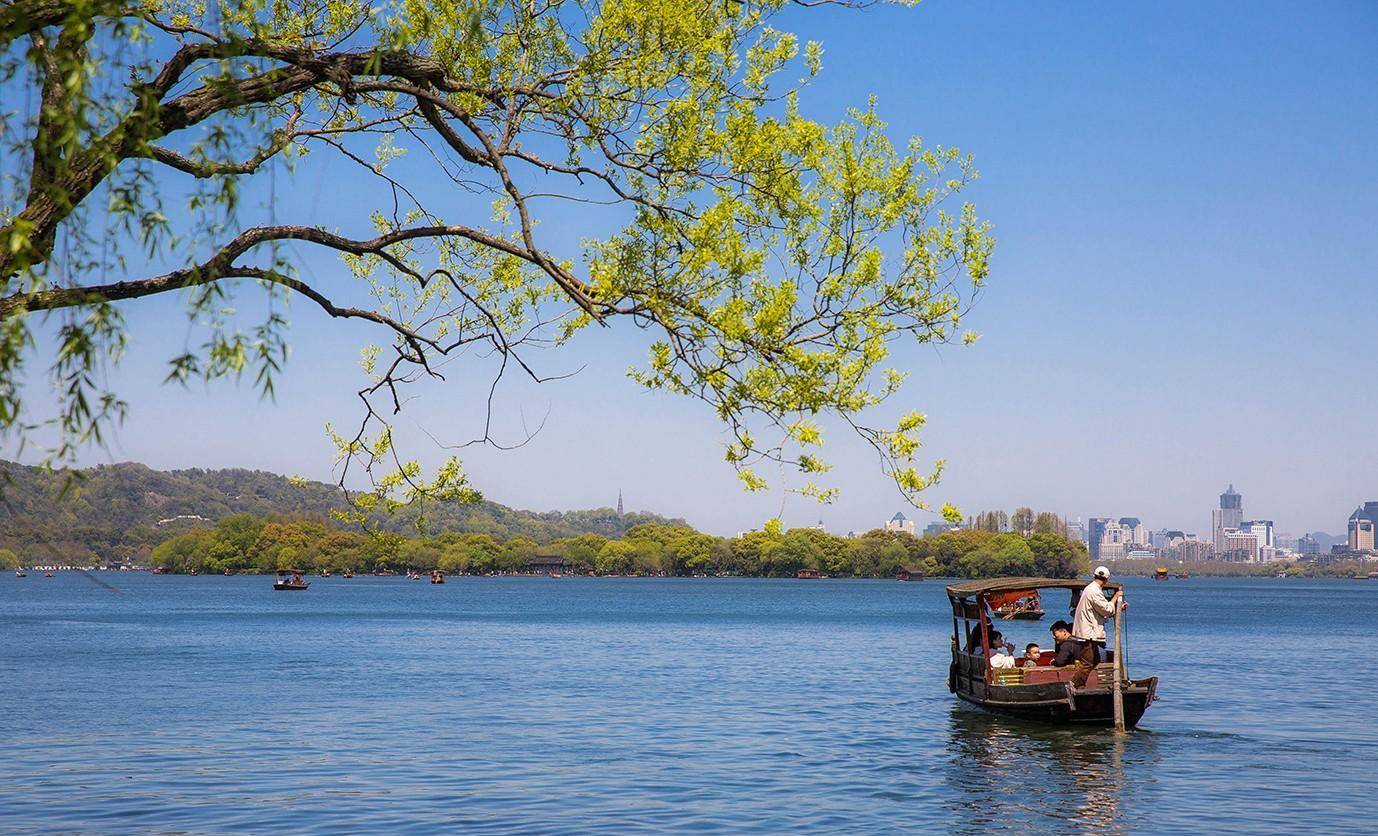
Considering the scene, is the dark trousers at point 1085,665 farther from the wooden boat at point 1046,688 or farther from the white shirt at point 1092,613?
the white shirt at point 1092,613

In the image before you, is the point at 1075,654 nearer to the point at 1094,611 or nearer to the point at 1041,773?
the point at 1094,611

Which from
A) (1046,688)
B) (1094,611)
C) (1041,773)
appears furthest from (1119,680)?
(1041,773)

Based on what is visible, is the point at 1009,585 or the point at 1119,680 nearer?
the point at 1119,680

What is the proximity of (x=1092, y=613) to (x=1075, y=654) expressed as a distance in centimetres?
205

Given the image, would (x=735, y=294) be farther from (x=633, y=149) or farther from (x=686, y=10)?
(x=686, y=10)

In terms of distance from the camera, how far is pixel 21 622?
4139 inches

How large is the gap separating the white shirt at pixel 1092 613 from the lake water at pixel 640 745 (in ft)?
9.38

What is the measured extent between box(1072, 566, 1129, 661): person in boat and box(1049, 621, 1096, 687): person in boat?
0.52ft

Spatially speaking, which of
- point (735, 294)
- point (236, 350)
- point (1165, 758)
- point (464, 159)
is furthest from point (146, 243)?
point (1165, 758)

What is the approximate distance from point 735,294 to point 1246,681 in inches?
1919

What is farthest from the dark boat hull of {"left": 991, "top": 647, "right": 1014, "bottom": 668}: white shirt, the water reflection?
{"left": 991, "top": 647, "right": 1014, "bottom": 668}: white shirt

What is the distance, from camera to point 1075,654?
1286 inches

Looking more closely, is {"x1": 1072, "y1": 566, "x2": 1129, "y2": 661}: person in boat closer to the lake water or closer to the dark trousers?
the dark trousers

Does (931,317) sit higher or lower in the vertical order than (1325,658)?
higher
